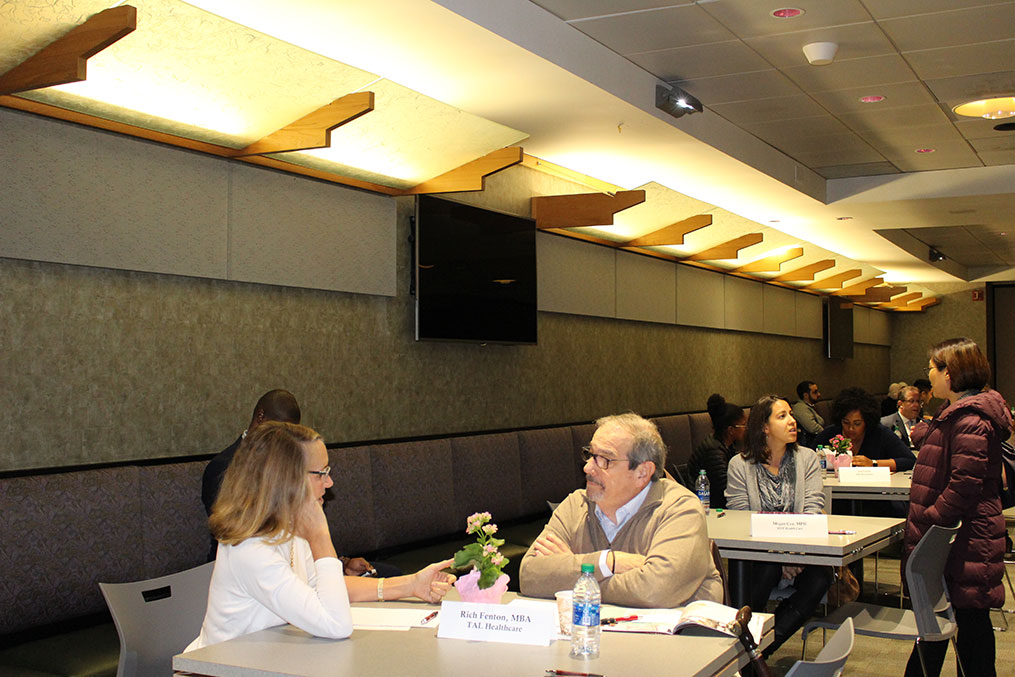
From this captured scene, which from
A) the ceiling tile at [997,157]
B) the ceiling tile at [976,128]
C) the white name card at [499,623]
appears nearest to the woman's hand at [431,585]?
the white name card at [499,623]

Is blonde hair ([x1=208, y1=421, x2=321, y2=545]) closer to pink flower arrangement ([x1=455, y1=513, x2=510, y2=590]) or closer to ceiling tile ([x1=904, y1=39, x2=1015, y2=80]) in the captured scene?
pink flower arrangement ([x1=455, y1=513, x2=510, y2=590])

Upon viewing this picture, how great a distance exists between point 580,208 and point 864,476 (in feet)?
9.08

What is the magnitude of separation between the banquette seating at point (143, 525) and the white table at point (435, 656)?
3.80ft

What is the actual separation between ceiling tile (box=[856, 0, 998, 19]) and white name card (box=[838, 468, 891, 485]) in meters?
2.97

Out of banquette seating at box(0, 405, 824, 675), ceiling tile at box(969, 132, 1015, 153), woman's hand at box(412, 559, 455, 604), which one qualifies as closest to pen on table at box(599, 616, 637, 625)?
woman's hand at box(412, 559, 455, 604)

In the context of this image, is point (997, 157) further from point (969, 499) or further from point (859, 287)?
point (859, 287)

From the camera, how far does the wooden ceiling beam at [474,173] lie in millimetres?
5957

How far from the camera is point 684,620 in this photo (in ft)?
8.95

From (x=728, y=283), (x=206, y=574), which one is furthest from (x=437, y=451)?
(x=728, y=283)

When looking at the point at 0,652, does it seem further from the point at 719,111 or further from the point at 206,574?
the point at 719,111

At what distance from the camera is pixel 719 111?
23.1ft

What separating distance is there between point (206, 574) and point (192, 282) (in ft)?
6.20

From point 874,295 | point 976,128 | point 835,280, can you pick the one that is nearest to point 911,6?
point 976,128

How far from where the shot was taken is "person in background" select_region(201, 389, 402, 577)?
422 cm
